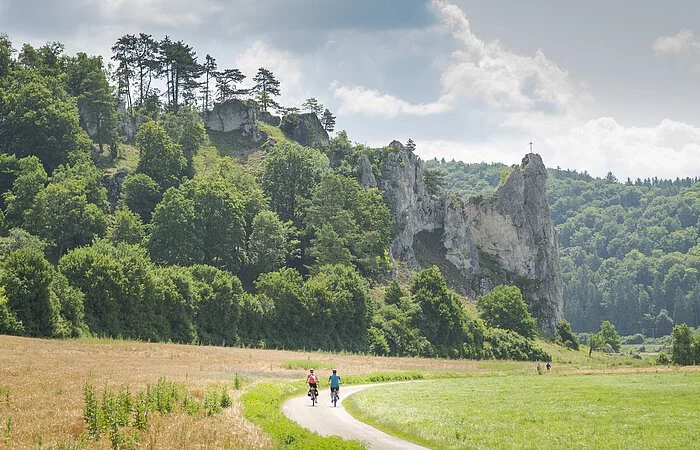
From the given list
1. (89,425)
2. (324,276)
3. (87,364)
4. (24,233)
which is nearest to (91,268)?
(24,233)

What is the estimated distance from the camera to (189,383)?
1810 inches

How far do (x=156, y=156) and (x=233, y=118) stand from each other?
49182 mm

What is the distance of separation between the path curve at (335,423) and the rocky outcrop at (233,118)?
480 feet

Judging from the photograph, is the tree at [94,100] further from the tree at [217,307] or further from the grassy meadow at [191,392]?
the grassy meadow at [191,392]

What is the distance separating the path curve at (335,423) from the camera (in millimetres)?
30438

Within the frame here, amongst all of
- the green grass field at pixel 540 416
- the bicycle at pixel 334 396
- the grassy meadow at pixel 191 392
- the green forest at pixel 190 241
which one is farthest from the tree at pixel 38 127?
the bicycle at pixel 334 396

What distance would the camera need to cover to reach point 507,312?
157 metres

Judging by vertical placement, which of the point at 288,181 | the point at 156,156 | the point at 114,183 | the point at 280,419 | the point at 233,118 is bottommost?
the point at 280,419

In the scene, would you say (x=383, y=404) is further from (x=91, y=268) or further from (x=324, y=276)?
(x=324, y=276)

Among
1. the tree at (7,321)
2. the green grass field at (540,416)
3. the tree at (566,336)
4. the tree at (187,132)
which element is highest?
the tree at (187,132)

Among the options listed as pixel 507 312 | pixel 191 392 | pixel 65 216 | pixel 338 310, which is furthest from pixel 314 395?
pixel 507 312

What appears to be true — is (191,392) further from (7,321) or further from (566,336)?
(566,336)

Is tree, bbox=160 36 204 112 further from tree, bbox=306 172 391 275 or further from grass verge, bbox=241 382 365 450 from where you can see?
grass verge, bbox=241 382 365 450

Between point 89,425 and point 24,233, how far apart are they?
86280 mm
